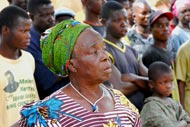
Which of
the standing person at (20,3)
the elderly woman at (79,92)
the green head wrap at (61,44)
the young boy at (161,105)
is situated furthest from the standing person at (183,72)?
the green head wrap at (61,44)

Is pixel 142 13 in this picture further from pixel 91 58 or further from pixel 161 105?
pixel 91 58

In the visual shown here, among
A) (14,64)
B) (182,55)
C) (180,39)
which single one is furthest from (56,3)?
(14,64)

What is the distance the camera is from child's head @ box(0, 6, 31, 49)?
13.2 feet

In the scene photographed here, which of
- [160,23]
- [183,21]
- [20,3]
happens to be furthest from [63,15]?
[183,21]

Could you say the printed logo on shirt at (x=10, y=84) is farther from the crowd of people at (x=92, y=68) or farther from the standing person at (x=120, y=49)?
the standing person at (x=120, y=49)

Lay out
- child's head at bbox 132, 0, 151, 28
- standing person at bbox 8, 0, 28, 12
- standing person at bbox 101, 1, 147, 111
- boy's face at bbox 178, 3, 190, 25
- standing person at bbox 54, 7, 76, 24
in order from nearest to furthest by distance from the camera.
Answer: standing person at bbox 101, 1, 147, 111 → standing person at bbox 54, 7, 76, 24 → standing person at bbox 8, 0, 28, 12 → boy's face at bbox 178, 3, 190, 25 → child's head at bbox 132, 0, 151, 28

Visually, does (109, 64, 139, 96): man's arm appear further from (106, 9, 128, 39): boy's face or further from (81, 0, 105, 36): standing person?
(81, 0, 105, 36): standing person

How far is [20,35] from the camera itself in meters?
4.06

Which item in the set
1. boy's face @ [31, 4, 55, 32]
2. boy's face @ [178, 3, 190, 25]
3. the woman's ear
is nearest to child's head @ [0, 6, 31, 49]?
boy's face @ [31, 4, 55, 32]

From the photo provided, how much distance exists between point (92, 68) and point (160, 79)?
203 cm

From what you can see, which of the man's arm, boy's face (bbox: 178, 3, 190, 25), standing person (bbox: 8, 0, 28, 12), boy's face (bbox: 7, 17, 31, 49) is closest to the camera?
boy's face (bbox: 7, 17, 31, 49)

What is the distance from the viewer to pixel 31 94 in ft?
13.2

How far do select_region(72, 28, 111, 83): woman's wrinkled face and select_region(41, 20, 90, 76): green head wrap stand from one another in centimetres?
3

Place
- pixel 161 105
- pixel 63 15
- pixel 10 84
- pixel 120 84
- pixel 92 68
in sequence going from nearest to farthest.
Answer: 1. pixel 92 68
2. pixel 10 84
3. pixel 120 84
4. pixel 161 105
5. pixel 63 15
